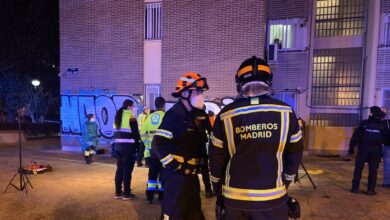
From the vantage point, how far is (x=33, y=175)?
335 inches

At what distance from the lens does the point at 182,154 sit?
141 inches

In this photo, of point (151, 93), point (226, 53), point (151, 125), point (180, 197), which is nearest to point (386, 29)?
point (226, 53)

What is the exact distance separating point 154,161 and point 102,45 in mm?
9180

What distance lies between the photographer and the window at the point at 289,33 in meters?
12.0

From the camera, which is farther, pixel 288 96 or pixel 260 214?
pixel 288 96

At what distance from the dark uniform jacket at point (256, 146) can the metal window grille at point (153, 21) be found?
10811mm

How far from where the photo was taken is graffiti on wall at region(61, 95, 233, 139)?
13.2 meters

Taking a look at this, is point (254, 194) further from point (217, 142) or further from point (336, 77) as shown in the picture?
point (336, 77)

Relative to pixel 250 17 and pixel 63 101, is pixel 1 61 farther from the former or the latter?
pixel 250 17

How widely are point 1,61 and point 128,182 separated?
62.6ft

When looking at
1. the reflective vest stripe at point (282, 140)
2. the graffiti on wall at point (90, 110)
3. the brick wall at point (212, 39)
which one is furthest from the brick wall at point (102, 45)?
the reflective vest stripe at point (282, 140)

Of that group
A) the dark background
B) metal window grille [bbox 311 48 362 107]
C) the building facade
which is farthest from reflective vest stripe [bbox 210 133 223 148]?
the dark background

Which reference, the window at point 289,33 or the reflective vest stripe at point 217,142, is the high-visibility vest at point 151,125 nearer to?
the reflective vest stripe at point 217,142

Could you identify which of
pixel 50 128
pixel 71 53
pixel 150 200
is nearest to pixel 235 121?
pixel 150 200
